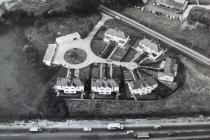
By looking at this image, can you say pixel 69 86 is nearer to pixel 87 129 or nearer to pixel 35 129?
pixel 87 129

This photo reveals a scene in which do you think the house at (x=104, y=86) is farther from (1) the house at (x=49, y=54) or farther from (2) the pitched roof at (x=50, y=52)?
(2) the pitched roof at (x=50, y=52)

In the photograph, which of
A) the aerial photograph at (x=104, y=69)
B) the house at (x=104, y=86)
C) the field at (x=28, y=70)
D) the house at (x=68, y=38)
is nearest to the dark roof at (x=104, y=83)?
the house at (x=104, y=86)

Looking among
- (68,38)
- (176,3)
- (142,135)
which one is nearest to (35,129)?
(142,135)

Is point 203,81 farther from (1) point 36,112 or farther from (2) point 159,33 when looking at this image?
(1) point 36,112

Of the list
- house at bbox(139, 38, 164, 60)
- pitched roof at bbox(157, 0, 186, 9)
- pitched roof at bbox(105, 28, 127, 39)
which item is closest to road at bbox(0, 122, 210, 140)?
house at bbox(139, 38, 164, 60)

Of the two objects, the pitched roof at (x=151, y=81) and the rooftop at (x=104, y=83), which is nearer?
the rooftop at (x=104, y=83)

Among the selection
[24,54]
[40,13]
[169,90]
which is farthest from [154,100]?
[40,13]

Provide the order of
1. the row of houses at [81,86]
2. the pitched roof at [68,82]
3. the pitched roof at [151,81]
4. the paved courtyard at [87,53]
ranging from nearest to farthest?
the row of houses at [81,86] → the pitched roof at [68,82] → the pitched roof at [151,81] → the paved courtyard at [87,53]

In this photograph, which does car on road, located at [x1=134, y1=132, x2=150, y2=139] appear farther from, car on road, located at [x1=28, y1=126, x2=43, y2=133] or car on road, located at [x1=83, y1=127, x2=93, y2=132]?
car on road, located at [x1=28, y1=126, x2=43, y2=133]
